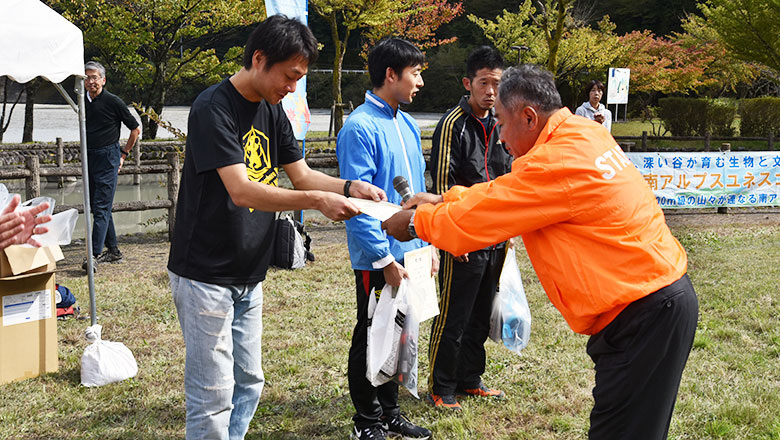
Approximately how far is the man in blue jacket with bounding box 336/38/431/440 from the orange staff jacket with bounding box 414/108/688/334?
3.09 ft

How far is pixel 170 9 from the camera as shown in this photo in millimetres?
19469

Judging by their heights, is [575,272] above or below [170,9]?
below

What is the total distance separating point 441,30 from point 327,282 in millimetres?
38176

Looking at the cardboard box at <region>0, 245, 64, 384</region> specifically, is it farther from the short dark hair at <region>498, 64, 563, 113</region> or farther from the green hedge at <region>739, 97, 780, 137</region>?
the green hedge at <region>739, 97, 780, 137</region>

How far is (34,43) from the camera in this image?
4.32 m

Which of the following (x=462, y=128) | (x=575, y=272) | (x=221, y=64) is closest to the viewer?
(x=575, y=272)

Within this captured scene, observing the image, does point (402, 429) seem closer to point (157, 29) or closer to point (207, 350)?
point (207, 350)

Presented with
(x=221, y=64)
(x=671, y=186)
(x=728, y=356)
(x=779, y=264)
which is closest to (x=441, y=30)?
(x=221, y=64)

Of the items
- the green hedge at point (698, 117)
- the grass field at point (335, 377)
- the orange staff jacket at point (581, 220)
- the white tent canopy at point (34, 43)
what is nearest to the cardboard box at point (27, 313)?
the grass field at point (335, 377)

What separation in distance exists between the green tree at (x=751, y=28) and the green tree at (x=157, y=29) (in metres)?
13.0

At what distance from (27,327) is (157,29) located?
1845 centimetres

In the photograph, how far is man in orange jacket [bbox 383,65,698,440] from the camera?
2.20 m

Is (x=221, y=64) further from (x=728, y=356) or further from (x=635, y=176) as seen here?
(x=635, y=176)

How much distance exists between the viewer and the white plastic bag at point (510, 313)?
4090mm
